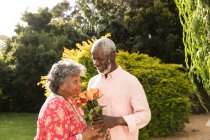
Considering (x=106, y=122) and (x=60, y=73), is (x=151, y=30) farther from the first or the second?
(x=106, y=122)

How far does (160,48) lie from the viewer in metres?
12.4

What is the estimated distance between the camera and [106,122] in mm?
2820

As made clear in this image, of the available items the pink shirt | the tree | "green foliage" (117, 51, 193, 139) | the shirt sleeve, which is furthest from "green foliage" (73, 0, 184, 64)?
the shirt sleeve

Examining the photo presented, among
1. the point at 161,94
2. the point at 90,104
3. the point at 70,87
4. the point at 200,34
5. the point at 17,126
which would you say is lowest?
the point at 17,126

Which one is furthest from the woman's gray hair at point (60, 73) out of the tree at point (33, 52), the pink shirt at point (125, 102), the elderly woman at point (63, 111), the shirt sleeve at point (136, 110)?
the tree at point (33, 52)

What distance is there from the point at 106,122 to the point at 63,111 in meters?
0.33

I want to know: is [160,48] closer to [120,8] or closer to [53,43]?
[120,8]

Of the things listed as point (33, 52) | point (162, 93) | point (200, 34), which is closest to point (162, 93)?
point (162, 93)

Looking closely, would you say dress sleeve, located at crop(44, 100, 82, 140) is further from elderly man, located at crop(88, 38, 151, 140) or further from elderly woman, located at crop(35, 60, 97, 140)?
elderly man, located at crop(88, 38, 151, 140)

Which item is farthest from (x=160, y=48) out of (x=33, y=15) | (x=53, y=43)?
(x=33, y=15)

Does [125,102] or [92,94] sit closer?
[92,94]

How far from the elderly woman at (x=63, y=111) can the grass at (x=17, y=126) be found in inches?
258

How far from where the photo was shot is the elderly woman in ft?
8.98

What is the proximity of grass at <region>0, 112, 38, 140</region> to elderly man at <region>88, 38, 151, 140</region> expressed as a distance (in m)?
6.53
